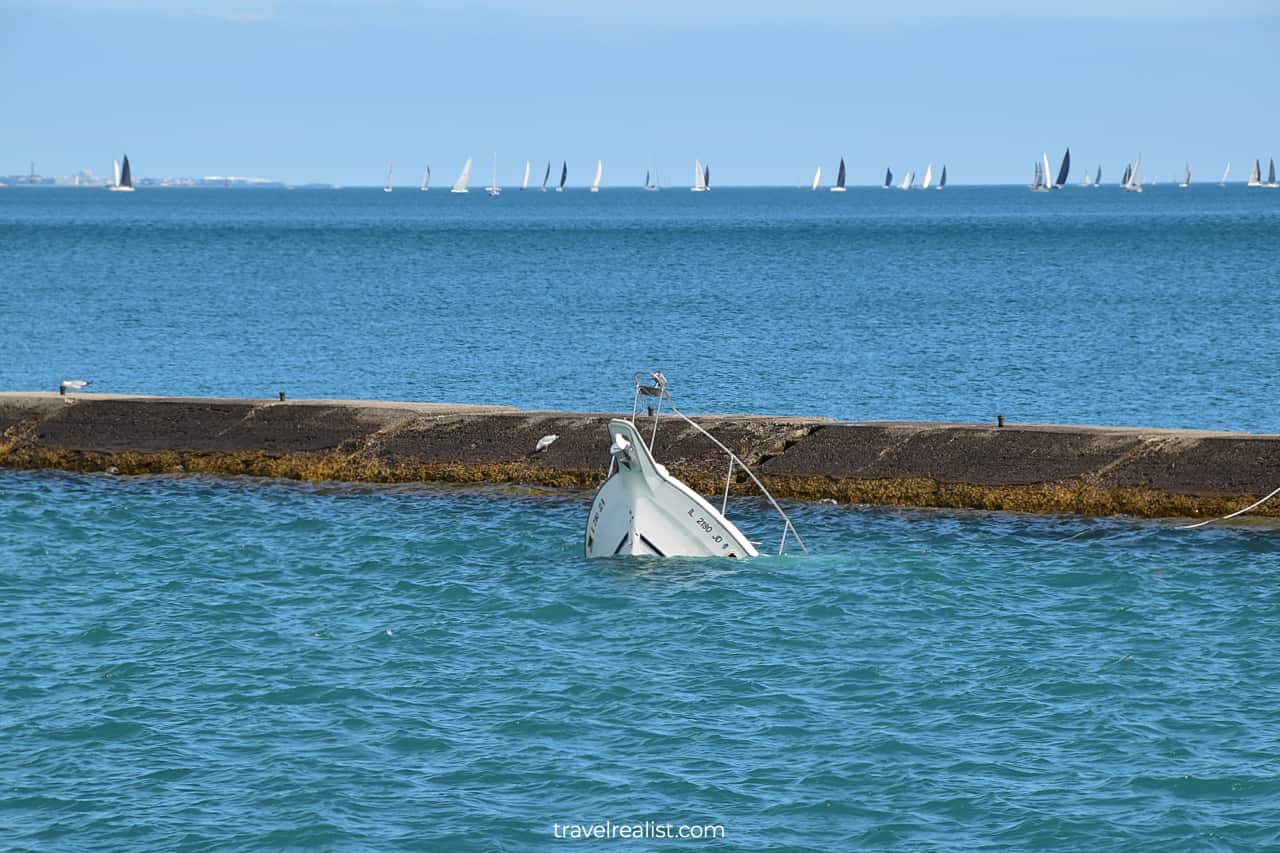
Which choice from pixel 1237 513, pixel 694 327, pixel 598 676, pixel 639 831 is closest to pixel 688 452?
pixel 1237 513

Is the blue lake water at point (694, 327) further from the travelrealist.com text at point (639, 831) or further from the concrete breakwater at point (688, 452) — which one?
the travelrealist.com text at point (639, 831)

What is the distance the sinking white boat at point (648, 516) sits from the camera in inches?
885

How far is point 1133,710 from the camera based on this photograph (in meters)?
16.6

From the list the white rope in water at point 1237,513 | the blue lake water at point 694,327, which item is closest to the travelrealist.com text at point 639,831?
the white rope in water at point 1237,513

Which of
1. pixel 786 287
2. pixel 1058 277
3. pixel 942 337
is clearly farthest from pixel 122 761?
pixel 1058 277

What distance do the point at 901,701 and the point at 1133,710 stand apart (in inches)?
90.8

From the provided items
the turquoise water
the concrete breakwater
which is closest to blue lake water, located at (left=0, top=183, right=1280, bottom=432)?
the concrete breakwater

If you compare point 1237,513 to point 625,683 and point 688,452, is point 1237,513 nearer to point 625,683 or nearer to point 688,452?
point 688,452

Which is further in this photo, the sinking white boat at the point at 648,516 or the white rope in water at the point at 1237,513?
the white rope in water at the point at 1237,513

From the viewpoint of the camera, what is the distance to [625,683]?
17781 millimetres

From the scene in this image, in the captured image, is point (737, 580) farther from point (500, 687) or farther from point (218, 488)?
point (218, 488)

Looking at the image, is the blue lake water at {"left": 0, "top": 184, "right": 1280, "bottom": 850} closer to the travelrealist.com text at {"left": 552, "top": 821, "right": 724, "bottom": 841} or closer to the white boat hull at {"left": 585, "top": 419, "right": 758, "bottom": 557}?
the travelrealist.com text at {"left": 552, "top": 821, "right": 724, "bottom": 841}

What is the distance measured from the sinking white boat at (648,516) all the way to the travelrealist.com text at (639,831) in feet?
29.2

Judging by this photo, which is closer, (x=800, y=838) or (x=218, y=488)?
(x=800, y=838)
